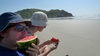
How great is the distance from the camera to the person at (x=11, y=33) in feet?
6.70

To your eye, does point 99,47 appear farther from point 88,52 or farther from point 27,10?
point 27,10

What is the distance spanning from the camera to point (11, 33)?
2119 mm

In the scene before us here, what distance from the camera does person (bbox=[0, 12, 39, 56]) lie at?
6.70 ft

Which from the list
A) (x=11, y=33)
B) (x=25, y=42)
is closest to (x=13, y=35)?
(x=11, y=33)

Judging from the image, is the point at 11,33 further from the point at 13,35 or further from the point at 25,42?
the point at 25,42

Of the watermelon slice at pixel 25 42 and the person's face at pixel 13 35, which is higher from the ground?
the person's face at pixel 13 35

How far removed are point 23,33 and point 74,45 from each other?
5.09 metres

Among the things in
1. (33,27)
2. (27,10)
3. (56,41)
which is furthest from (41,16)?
(27,10)

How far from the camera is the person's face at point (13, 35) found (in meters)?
2.09

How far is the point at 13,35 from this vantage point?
2096 millimetres

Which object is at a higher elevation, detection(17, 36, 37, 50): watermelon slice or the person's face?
the person's face

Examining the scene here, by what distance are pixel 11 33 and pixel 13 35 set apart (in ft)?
0.13

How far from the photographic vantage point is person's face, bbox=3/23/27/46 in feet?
6.86

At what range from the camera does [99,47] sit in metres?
6.68
